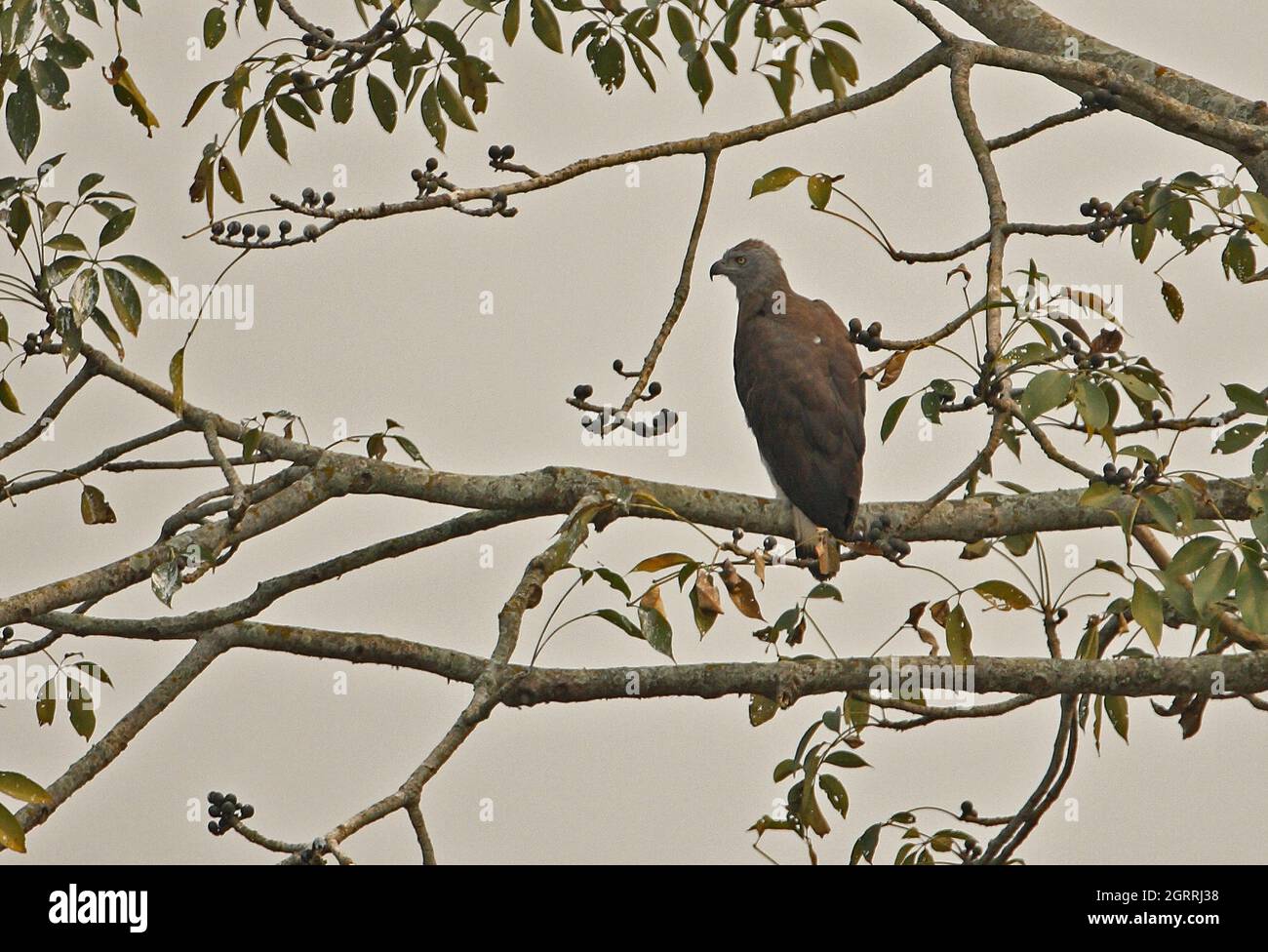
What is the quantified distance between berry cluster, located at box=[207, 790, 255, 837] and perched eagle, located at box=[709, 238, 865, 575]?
2027 mm

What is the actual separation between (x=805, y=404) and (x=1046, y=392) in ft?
8.24

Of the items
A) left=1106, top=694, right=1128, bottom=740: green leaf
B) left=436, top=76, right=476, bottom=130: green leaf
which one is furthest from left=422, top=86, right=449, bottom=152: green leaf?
left=1106, top=694, right=1128, bottom=740: green leaf

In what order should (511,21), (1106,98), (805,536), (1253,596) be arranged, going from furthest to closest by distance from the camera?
(805,536) < (511,21) < (1106,98) < (1253,596)

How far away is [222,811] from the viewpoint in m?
2.89

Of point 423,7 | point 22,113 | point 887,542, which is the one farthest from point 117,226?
point 887,542

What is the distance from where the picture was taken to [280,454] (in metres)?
3.96

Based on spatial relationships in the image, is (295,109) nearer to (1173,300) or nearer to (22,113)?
(22,113)

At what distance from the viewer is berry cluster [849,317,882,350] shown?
3014 mm

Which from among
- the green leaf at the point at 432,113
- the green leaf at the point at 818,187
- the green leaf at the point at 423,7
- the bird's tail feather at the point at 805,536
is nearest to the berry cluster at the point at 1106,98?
the green leaf at the point at 818,187

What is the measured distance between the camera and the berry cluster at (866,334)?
3014 millimetres

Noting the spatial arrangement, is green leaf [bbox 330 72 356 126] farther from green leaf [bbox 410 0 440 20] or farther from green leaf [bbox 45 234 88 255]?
green leaf [bbox 410 0 440 20]

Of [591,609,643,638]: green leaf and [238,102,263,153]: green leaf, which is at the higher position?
[238,102,263,153]: green leaf
